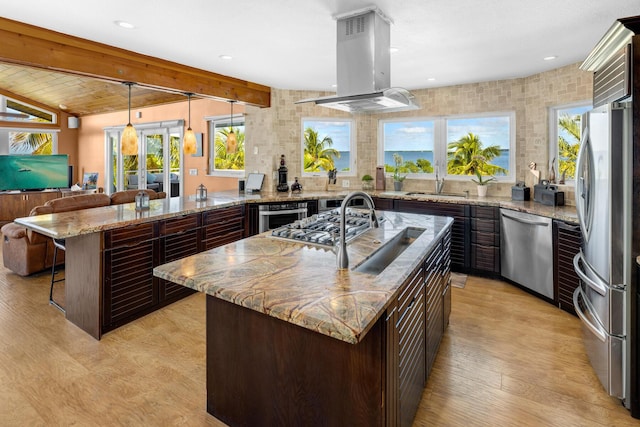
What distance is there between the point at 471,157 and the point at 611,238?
313cm

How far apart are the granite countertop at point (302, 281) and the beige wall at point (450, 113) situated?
3078 mm

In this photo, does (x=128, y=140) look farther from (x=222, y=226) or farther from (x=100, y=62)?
(x=222, y=226)

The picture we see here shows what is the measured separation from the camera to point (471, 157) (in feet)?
16.4

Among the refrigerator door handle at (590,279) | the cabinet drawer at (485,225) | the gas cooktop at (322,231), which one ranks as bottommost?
the refrigerator door handle at (590,279)

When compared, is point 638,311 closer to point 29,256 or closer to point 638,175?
point 638,175

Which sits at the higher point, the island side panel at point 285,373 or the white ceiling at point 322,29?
the white ceiling at point 322,29

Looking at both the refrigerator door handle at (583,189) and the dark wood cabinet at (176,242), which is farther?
the dark wood cabinet at (176,242)

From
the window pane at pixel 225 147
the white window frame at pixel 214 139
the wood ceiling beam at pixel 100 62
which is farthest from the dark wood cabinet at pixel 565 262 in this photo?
the window pane at pixel 225 147

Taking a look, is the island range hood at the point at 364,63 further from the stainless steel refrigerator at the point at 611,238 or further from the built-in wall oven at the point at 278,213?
the built-in wall oven at the point at 278,213

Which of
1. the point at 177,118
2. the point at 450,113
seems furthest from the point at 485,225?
the point at 177,118

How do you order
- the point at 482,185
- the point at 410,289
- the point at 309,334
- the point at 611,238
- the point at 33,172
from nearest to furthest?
the point at 309,334 < the point at 410,289 < the point at 611,238 < the point at 482,185 < the point at 33,172

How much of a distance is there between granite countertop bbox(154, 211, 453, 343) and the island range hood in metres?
1.11

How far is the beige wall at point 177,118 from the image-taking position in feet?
20.6

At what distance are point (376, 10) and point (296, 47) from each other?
1.10 metres
